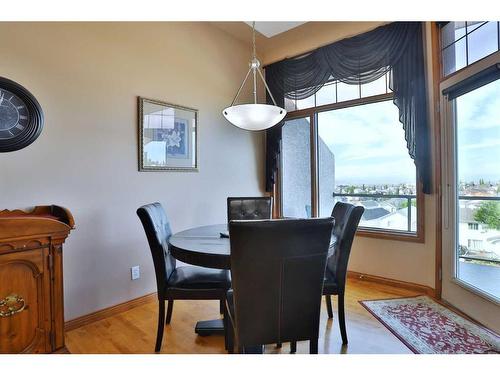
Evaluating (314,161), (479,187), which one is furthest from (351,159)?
(479,187)

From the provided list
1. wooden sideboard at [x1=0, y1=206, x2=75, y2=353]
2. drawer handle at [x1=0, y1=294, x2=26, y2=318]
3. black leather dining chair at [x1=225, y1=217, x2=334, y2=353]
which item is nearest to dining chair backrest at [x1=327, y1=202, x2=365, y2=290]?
black leather dining chair at [x1=225, y1=217, x2=334, y2=353]

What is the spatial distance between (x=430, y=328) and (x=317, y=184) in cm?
193

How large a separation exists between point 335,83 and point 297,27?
2.63 feet

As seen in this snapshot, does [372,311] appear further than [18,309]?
Yes

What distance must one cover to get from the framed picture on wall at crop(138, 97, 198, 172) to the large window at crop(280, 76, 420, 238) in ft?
4.81

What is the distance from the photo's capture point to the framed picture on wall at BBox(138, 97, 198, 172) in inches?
102

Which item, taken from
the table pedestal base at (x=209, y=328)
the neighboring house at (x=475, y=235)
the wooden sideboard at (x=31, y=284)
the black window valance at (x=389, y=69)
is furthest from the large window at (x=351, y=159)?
the wooden sideboard at (x=31, y=284)

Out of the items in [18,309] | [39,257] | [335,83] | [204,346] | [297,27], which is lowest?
[204,346]

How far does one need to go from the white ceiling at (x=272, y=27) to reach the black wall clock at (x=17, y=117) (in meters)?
2.40

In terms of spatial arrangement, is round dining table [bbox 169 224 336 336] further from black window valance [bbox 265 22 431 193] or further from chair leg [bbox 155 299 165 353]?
black window valance [bbox 265 22 431 193]
